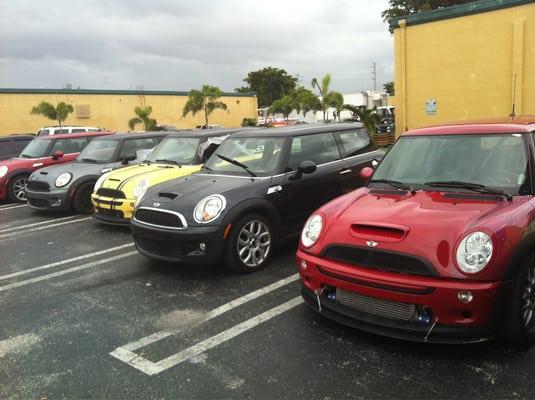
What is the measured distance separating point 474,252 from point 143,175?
5530 mm

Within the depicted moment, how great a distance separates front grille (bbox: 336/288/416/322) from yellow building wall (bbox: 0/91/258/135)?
2998cm

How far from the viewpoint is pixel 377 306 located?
10.8ft

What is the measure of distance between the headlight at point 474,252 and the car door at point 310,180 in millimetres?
2710

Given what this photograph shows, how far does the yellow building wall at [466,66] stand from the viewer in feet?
47.5

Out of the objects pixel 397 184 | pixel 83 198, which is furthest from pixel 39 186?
pixel 397 184

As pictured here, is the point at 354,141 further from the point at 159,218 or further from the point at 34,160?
the point at 34,160

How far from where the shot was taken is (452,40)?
15.6 m

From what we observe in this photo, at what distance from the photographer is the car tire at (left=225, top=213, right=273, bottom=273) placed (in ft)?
16.5

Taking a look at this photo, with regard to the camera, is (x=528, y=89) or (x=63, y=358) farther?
(x=528, y=89)

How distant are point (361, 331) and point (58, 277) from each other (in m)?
3.68

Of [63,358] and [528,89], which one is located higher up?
[528,89]

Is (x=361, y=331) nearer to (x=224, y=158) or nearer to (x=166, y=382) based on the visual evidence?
(x=166, y=382)

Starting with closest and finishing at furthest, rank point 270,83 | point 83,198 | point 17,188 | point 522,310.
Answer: point 522,310
point 83,198
point 17,188
point 270,83

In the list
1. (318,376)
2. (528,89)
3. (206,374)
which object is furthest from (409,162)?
(528,89)
